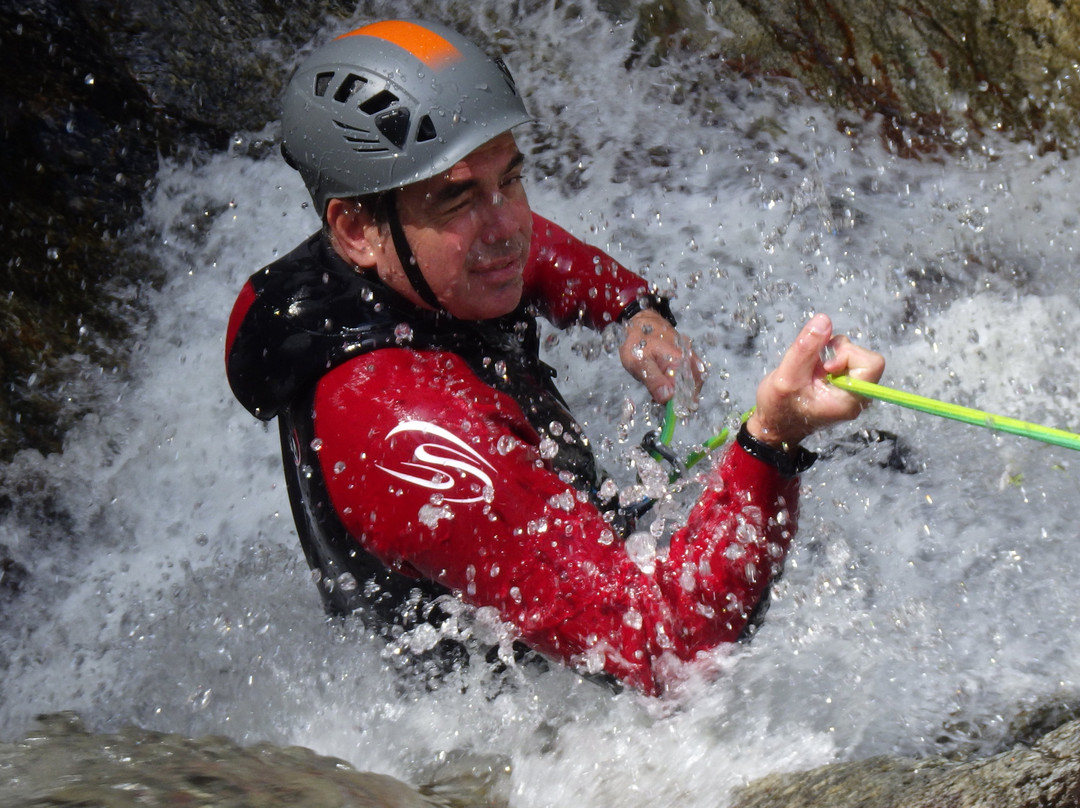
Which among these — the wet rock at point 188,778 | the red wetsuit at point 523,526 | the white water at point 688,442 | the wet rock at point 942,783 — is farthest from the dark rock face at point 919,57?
the wet rock at point 188,778

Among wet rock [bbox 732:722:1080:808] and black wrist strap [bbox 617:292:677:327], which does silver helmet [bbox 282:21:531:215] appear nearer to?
black wrist strap [bbox 617:292:677:327]

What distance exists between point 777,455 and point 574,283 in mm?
1403

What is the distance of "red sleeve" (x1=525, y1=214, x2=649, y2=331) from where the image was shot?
316 centimetres

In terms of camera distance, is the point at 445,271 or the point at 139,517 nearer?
the point at 445,271

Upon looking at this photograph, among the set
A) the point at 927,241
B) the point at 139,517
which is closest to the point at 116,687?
the point at 139,517

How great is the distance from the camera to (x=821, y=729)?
2.15m

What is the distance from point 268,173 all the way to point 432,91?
9.64 ft

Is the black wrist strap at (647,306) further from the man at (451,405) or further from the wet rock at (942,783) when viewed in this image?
the wet rock at (942,783)

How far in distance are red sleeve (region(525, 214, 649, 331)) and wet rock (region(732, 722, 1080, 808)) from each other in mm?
1611

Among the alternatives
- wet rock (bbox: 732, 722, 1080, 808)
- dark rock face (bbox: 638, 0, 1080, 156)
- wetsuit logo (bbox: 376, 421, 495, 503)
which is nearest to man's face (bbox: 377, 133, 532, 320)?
wetsuit logo (bbox: 376, 421, 495, 503)

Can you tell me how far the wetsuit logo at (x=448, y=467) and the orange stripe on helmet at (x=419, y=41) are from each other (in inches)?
38.2

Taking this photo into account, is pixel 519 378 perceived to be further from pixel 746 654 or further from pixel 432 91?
pixel 746 654

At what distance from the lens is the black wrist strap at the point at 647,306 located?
3.12 meters

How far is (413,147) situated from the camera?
2.21m
